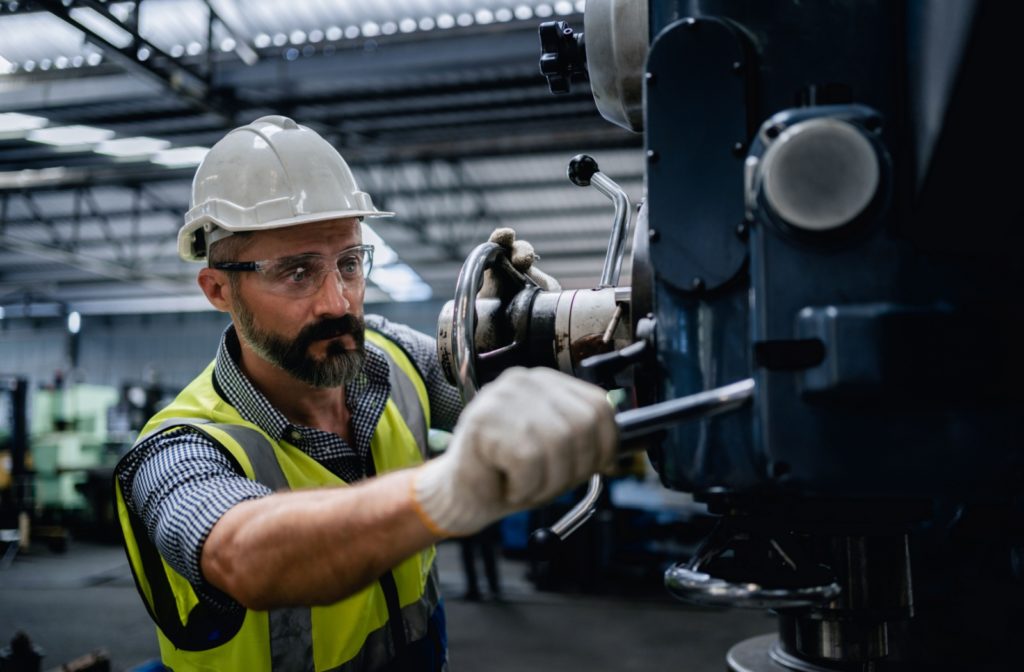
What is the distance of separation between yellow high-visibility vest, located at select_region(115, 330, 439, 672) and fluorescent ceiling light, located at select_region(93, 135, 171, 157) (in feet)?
20.1

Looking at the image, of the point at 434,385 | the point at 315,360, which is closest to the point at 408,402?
the point at 434,385

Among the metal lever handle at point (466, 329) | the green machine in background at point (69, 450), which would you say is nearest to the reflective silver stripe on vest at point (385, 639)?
the metal lever handle at point (466, 329)

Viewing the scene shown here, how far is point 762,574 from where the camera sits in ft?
2.04

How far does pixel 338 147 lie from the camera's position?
636 centimetres

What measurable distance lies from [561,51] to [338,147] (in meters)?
5.81

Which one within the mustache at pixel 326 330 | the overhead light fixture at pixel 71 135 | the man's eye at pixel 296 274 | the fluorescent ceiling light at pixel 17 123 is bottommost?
the mustache at pixel 326 330

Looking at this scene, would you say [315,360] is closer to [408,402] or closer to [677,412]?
[408,402]

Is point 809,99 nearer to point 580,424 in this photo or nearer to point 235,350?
point 580,424

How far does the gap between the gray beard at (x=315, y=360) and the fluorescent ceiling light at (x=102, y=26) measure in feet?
12.7

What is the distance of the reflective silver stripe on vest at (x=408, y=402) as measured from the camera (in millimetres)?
1460

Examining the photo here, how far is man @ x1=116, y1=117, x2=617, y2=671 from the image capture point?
66 cm

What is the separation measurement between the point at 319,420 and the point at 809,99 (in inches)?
38.9

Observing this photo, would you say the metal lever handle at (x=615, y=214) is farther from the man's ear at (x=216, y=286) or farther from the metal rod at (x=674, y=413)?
the man's ear at (x=216, y=286)

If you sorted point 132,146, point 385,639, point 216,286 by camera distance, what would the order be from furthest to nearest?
point 132,146 < point 216,286 < point 385,639
